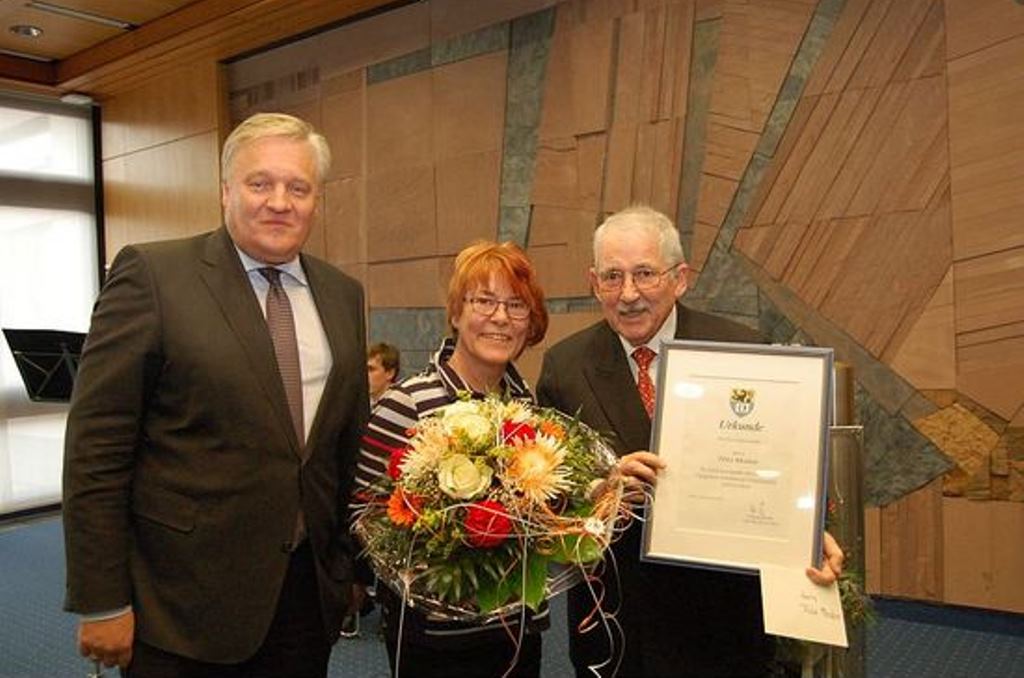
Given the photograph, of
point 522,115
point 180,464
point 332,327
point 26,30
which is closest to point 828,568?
point 332,327

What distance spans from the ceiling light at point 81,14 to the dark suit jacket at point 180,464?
553cm

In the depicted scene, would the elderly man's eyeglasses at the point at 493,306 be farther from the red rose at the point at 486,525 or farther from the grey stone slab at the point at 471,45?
the grey stone slab at the point at 471,45

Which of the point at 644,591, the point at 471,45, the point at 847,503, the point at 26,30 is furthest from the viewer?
the point at 26,30

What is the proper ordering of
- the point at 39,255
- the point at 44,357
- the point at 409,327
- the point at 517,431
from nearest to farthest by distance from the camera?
the point at 517,431 → the point at 44,357 → the point at 409,327 → the point at 39,255

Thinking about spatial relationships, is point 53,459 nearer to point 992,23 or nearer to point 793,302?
point 793,302

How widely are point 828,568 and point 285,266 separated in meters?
1.22

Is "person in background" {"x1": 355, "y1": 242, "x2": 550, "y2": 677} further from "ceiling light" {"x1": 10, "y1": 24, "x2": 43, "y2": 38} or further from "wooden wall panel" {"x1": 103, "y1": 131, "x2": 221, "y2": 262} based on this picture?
"ceiling light" {"x1": 10, "y1": 24, "x2": 43, "y2": 38}

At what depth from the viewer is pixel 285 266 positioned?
1870 millimetres

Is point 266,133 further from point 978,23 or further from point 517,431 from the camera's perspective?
point 978,23

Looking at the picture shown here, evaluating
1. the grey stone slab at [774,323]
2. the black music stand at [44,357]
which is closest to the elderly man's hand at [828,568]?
the grey stone slab at [774,323]

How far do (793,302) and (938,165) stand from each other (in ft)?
2.88

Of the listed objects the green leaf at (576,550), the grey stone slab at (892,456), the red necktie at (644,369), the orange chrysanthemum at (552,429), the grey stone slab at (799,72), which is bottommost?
the grey stone slab at (892,456)

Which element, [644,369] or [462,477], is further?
[644,369]

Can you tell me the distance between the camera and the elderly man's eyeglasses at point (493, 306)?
1.96 metres
